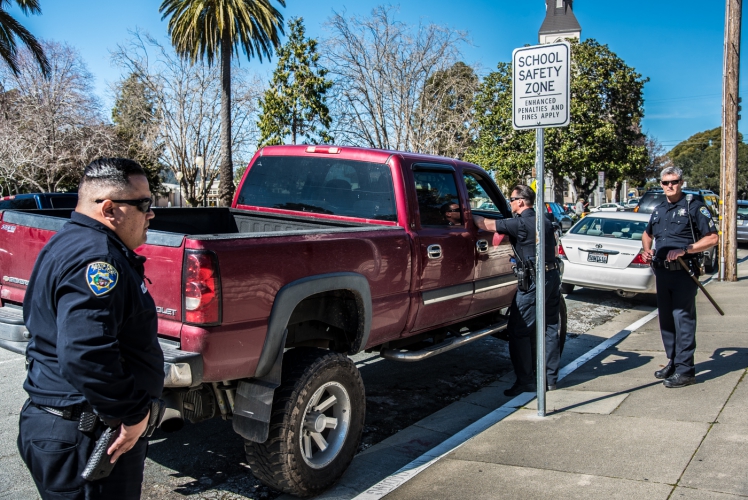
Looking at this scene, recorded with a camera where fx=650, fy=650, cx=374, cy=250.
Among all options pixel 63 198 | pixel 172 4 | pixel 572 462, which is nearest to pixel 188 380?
pixel 572 462

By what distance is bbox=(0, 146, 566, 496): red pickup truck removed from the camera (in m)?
3.30

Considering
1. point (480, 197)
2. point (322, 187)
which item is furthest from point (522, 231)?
point (322, 187)

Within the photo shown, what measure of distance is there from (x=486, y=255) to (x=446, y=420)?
147cm

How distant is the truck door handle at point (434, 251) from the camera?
491cm

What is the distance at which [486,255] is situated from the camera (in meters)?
5.77

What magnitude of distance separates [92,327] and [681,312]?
16.4ft

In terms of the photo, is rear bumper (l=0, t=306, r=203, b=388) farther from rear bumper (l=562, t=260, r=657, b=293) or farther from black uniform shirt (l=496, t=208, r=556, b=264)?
rear bumper (l=562, t=260, r=657, b=293)

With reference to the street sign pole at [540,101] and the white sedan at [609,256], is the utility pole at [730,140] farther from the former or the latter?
the street sign pole at [540,101]

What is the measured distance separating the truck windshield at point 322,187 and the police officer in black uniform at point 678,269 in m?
2.50

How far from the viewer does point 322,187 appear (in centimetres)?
538

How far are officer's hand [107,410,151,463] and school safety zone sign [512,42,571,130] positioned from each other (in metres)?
3.60

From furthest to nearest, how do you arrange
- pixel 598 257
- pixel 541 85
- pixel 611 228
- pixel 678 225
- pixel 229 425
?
pixel 611 228 < pixel 598 257 < pixel 678 225 < pixel 229 425 < pixel 541 85

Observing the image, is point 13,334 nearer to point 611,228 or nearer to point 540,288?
point 540,288

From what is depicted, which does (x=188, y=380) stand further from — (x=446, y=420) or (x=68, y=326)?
(x=446, y=420)
